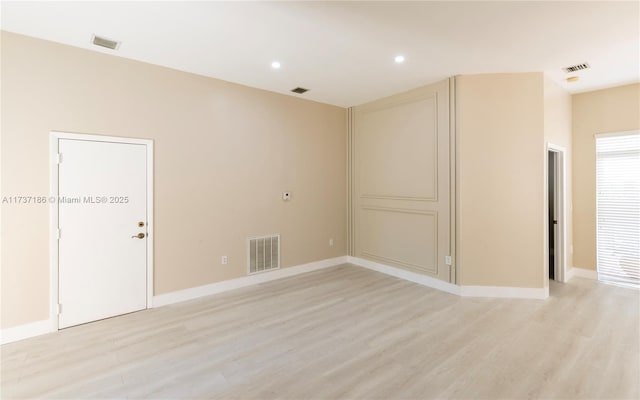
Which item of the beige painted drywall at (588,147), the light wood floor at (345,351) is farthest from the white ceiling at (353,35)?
the light wood floor at (345,351)

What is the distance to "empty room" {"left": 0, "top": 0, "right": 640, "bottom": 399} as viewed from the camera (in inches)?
102

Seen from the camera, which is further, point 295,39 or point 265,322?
point 265,322

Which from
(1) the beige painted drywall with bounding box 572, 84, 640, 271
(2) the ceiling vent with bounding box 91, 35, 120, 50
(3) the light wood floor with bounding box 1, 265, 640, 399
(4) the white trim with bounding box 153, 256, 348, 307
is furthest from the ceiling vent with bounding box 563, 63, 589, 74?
(2) the ceiling vent with bounding box 91, 35, 120, 50

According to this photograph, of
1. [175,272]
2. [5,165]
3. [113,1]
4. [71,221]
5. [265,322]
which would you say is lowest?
[265,322]

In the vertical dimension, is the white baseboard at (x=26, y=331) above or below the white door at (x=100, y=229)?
below

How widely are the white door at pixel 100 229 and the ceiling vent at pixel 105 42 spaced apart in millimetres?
1018

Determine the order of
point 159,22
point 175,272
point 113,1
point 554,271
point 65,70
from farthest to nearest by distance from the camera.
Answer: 1. point 554,271
2. point 175,272
3. point 65,70
4. point 159,22
5. point 113,1

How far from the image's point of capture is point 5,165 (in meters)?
2.95

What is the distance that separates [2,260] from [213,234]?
2043 mm

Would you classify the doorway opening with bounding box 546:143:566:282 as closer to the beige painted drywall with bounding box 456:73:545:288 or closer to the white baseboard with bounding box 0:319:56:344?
the beige painted drywall with bounding box 456:73:545:288

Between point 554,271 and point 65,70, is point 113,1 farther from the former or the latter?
point 554,271

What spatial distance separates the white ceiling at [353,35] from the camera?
2625mm

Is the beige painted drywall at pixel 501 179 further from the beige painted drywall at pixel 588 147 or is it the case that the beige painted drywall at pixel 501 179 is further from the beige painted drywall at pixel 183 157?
the beige painted drywall at pixel 183 157

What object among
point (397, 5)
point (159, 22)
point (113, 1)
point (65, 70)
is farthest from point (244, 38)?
point (65, 70)
